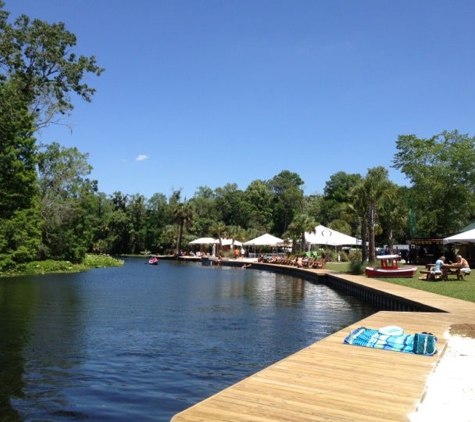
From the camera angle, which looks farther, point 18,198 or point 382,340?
point 18,198

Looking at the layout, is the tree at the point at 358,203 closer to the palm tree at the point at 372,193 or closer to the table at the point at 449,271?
the palm tree at the point at 372,193

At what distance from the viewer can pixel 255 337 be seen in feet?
42.9

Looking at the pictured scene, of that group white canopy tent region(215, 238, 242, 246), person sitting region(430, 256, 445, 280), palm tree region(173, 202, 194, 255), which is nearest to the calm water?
person sitting region(430, 256, 445, 280)

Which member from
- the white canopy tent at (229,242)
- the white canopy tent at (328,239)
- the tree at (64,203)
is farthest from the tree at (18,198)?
the white canopy tent at (229,242)

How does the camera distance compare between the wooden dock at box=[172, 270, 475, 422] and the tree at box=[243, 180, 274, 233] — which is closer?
the wooden dock at box=[172, 270, 475, 422]

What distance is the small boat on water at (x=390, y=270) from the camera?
86.1 ft

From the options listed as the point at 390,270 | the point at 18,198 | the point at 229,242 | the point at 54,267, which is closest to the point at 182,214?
the point at 229,242

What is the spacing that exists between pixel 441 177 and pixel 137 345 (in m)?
38.7

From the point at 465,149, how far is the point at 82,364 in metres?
41.9

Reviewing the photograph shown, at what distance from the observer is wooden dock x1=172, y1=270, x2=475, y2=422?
16.7ft

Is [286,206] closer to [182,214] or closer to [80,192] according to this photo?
[182,214]

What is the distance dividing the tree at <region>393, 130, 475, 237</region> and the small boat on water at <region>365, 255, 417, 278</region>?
17.8 m

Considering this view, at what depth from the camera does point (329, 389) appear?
6.08 m

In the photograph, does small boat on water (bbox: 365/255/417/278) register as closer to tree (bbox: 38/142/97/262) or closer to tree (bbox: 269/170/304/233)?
tree (bbox: 38/142/97/262)
